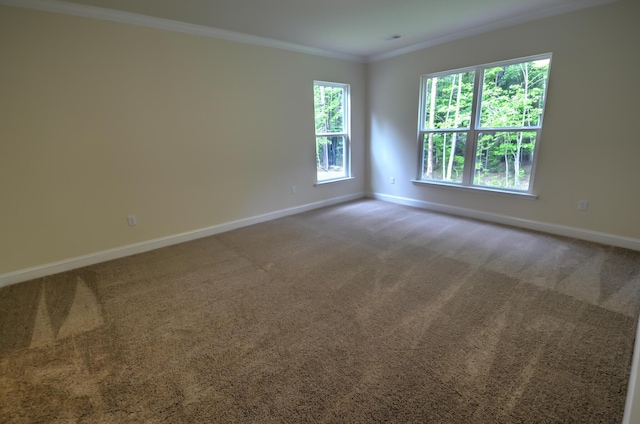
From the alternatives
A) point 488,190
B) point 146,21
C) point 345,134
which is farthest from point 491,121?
point 146,21

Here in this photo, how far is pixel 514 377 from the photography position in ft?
5.15

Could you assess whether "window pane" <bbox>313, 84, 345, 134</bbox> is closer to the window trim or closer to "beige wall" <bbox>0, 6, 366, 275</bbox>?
the window trim

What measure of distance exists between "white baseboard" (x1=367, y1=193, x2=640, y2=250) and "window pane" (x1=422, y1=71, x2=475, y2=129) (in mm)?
1252

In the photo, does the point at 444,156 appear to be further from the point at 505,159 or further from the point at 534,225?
the point at 534,225

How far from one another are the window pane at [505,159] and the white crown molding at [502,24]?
127 centimetres

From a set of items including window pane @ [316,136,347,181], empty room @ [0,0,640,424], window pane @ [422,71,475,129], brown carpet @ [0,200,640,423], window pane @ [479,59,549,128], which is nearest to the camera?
brown carpet @ [0,200,640,423]

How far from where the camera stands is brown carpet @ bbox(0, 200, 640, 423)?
1.44 metres

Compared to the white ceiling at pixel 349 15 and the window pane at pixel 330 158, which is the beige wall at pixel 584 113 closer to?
the white ceiling at pixel 349 15

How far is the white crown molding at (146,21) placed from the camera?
8.32 ft

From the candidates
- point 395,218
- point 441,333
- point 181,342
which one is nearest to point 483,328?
point 441,333

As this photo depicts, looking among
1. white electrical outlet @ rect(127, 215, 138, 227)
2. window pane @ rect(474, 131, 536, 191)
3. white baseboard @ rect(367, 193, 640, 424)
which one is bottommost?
white baseboard @ rect(367, 193, 640, 424)

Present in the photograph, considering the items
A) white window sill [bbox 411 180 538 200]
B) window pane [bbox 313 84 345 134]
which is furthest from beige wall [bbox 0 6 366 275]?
white window sill [bbox 411 180 538 200]

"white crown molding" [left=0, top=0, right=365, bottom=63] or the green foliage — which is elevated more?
"white crown molding" [left=0, top=0, right=365, bottom=63]

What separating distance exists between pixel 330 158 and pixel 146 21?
123 inches
